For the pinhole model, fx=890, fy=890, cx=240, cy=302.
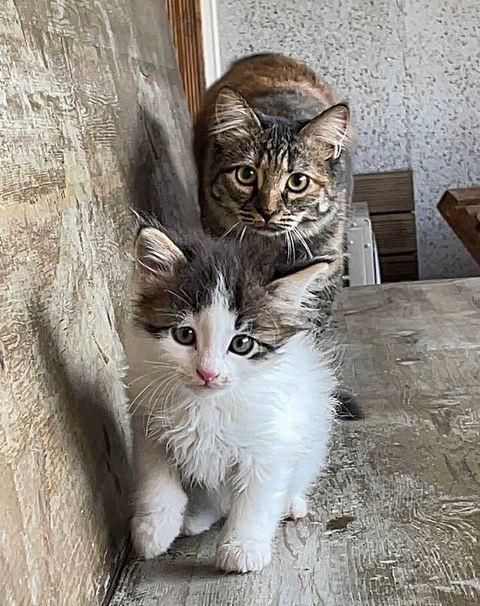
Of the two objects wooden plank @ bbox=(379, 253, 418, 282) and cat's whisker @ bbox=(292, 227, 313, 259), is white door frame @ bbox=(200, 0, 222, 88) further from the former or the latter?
cat's whisker @ bbox=(292, 227, 313, 259)

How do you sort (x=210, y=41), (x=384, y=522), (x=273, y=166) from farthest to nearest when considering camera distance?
(x=210, y=41)
(x=273, y=166)
(x=384, y=522)

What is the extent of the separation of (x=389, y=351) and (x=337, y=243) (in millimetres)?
285

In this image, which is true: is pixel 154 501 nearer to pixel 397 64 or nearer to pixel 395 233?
pixel 395 233

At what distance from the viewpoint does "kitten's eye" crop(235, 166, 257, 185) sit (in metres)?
1.76

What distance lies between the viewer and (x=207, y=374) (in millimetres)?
889

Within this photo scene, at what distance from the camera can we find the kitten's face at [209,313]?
0.90 meters

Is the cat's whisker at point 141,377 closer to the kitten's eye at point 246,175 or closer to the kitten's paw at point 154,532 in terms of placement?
the kitten's paw at point 154,532

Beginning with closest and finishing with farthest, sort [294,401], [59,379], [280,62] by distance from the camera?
[59,379]
[294,401]
[280,62]

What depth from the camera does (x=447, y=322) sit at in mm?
1923

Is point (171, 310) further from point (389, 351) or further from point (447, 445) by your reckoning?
point (389, 351)

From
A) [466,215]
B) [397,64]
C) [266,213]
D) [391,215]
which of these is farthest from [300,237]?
[397,64]

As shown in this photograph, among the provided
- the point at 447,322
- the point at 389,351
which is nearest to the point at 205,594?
the point at 389,351

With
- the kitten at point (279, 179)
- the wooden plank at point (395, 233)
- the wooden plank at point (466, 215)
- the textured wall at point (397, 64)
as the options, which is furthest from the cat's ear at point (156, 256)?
the textured wall at point (397, 64)

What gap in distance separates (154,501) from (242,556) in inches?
4.6
